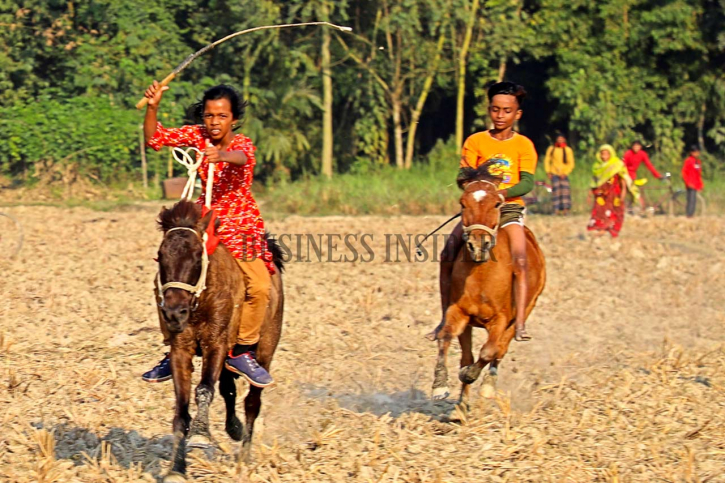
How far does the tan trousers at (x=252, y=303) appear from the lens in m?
6.47

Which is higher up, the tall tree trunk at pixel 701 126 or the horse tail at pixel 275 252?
the tall tree trunk at pixel 701 126

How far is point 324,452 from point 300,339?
3.56m

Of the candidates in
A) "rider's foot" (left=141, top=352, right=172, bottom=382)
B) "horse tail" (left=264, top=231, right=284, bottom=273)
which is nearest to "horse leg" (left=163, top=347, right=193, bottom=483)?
"rider's foot" (left=141, top=352, right=172, bottom=382)

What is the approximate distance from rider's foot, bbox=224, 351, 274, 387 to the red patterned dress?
67cm

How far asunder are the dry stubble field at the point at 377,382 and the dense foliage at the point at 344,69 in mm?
10121

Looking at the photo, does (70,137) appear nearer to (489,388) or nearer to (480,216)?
(489,388)

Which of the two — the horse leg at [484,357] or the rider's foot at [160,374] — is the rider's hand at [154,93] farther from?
the horse leg at [484,357]

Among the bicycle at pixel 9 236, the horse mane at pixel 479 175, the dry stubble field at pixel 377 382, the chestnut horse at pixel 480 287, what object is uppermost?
the horse mane at pixel 479 175

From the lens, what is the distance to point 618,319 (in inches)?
480

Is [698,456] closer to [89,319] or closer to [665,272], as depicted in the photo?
[89,319]

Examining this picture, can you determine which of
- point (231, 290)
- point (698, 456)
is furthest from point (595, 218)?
point (231, 290)

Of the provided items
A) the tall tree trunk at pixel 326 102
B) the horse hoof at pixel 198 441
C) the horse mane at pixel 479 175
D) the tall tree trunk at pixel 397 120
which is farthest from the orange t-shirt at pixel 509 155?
the tall tree trunk at pixel 397 120

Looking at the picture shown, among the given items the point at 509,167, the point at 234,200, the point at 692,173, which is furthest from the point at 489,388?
the point at 692,173

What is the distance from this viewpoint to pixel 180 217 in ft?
18.9
